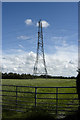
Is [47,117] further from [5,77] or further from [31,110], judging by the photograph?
[5,77]

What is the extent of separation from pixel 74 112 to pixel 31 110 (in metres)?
1.83

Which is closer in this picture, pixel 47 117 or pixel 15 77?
pixel 47 117

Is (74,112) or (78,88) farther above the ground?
(78,88)

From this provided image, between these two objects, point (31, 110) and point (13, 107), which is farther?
point (13, 107)

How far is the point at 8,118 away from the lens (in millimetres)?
6277

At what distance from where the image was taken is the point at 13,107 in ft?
25.4

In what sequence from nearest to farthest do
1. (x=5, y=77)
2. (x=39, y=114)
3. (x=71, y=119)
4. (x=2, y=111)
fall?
(x=71, y=119) < (x=39, y=114) < (x=2, y=111) < (x=5, y=77)

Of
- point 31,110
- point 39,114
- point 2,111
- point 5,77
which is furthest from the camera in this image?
point 5,77

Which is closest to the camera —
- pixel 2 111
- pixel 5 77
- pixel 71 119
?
pixel 71 119

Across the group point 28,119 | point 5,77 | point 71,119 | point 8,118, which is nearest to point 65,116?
point 71,119

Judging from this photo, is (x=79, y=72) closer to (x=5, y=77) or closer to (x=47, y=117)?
(x=47, y=117)

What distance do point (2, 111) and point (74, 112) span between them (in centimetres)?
332

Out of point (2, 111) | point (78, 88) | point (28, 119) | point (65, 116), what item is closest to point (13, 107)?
point (2, 111)

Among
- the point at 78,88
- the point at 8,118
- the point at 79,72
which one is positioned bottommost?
the point at 8,118
